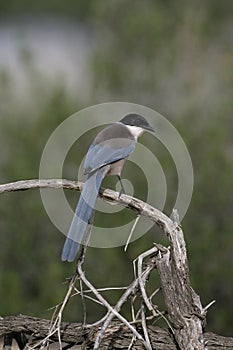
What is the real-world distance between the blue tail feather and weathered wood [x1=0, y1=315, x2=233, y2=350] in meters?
0.38

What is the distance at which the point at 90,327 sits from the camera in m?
3.52

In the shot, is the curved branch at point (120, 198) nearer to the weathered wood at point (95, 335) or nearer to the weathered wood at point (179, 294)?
the weathered wood at point (179, 294)

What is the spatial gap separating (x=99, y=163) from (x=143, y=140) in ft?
13.3

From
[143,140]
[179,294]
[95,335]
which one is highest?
[179,294]

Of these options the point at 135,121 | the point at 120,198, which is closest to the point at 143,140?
the point at 135,121

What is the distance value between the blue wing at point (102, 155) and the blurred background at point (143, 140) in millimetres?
3311

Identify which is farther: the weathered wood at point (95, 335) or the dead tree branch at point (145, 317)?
the weathered wood at point (95, 335)

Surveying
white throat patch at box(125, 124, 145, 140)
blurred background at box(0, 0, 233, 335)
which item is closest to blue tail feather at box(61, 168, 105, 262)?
white throat patch at box(125, 124, 145, 140)

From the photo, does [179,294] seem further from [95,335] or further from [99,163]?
[99,163]

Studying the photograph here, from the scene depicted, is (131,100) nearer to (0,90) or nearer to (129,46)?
(129,46)

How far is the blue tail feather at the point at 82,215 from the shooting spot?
3.36 m

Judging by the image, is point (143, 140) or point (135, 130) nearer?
point (135, 130)

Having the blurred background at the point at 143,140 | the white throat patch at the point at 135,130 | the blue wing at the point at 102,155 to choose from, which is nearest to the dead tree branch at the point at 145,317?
the blue wing at the point at 102,155

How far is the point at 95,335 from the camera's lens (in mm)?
3479
